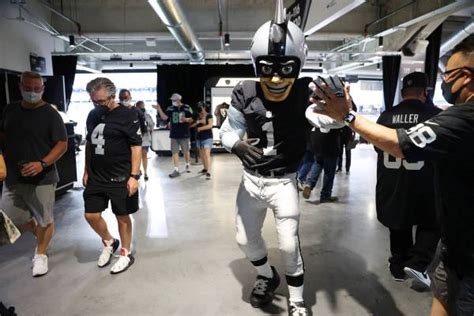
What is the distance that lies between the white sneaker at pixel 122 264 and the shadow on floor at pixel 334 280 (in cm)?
82

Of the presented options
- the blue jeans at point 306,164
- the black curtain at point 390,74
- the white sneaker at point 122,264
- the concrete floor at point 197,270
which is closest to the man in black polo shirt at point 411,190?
the concrete floor at point 197,270

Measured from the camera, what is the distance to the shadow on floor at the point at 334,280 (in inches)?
85.8

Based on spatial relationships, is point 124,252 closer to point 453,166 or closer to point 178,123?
point 453,166

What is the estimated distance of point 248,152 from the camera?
1840mm

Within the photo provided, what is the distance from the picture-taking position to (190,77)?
36.1ft

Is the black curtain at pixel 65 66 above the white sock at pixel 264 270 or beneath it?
above

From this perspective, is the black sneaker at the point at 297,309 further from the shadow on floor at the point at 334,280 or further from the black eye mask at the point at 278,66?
the black eye mask at the point at 278,66

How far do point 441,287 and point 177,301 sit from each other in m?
1.56

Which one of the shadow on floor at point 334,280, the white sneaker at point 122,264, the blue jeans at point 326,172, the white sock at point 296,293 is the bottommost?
the shadow on floor at point 334,280

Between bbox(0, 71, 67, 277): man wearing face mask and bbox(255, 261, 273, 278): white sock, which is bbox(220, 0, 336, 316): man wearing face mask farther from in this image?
bbox(0, 71, 67, 277): man wearing face mask

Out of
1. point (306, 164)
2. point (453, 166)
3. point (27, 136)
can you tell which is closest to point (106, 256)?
point (27, 136)

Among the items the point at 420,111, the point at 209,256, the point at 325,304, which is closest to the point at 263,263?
the point at 325,304

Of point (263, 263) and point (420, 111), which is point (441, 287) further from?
point (420, 111)

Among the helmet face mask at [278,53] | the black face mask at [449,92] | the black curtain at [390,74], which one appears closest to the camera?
the black face mask at [449,92]
